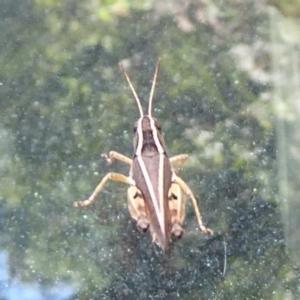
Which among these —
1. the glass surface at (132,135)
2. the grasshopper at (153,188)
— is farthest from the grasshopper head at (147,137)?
the glass surface at (132,135)

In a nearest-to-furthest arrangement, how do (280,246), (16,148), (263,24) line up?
(280,246) < (16,148) < (263,24)

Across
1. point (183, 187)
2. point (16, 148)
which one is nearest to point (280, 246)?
point (183, 187)

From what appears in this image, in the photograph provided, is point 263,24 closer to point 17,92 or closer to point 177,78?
point 177,78

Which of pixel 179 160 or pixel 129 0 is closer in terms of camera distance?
pixel 179 160

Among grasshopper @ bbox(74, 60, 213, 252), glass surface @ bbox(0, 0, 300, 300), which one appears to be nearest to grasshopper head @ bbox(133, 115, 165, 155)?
grasshopper @ bbox(74, 60, 213, 252)

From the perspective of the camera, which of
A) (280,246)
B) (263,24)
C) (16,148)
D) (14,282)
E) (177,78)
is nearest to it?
(14,282)

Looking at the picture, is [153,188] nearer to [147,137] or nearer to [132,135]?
[147,137]

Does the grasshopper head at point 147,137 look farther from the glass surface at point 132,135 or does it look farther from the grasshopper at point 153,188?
the glass surface at point 132,135

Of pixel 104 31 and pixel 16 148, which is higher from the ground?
pixel 104 31
